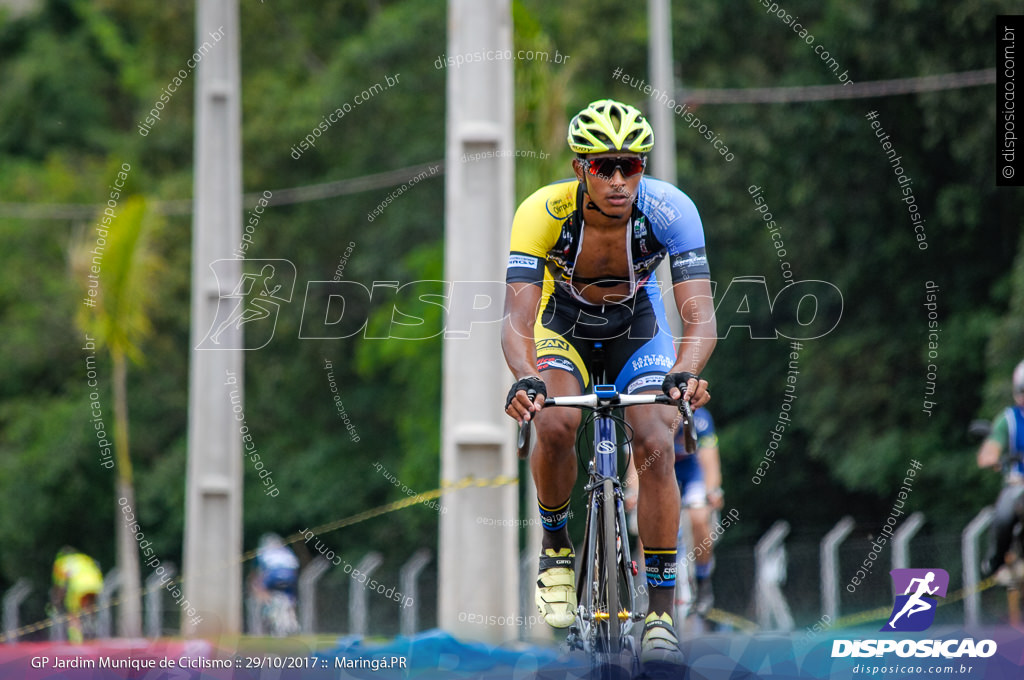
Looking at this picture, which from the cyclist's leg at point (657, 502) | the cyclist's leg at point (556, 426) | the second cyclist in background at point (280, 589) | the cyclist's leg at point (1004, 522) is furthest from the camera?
the second cyclist in background at point (280, 589)

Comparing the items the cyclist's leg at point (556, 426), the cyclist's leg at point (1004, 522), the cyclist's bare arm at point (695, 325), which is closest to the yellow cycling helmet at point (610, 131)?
the cyclist's bare arm at point (695, 325)

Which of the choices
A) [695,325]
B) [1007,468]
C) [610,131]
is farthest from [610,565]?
[1007,468]

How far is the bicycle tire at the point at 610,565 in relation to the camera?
576cm

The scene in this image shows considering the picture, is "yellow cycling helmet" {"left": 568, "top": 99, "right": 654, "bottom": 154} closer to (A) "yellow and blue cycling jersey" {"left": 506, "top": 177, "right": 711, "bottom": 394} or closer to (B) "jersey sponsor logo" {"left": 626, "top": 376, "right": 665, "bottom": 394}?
(A) "yellow and blue cycling jersey" {"left": 506, "top": 177, "right": 711, "bottom": 394}

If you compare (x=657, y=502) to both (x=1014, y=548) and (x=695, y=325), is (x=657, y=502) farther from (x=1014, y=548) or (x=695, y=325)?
(x=1014, y=548)

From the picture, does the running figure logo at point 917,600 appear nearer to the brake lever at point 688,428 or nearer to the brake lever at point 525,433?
the brake lever at point 688,428

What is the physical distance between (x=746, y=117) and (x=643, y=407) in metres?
20.7

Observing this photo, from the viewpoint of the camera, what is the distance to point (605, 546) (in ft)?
19.3

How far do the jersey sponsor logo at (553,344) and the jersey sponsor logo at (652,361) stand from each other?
0.33 meters

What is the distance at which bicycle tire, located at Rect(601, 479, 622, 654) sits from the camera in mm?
5758

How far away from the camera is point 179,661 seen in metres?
6.16

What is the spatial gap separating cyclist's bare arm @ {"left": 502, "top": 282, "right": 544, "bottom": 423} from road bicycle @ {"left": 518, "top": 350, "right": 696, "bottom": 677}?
0.22m

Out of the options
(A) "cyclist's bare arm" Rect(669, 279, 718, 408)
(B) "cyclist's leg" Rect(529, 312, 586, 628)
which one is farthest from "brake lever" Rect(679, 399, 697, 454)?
(B) "cyclist's leg" Rect(529, 312, 586, 628)

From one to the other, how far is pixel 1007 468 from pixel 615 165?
5.52m
